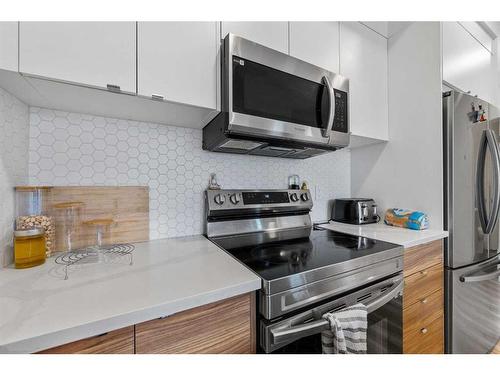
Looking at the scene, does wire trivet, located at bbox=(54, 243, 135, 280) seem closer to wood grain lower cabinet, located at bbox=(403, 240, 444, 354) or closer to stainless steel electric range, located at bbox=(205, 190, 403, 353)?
stainless steel electric range, located at bbox=(205, 190, 403, 353)

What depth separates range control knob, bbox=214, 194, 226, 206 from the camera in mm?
1233

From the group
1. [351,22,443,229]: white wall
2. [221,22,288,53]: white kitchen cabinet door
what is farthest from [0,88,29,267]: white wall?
[351,22,443,229]: white wall

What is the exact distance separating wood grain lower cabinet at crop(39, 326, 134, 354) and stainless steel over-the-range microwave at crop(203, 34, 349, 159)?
0.75m

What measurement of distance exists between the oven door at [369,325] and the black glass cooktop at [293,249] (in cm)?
14

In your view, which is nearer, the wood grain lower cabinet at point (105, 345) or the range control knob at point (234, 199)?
the wood grain lower cabinet at point (105, 345)

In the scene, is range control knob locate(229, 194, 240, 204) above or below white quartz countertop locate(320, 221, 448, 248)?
above

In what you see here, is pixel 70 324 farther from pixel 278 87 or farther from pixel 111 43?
pixel 278 87

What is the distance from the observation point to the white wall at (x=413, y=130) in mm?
1388

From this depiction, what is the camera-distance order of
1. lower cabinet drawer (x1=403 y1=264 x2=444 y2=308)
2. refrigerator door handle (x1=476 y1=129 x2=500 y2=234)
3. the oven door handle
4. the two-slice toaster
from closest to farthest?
the oven door handle
lower cabinet drawer (x1=403 y1=264 x2=444 y2=308)
refrigerator door handle (x1=476 y1=129 x2=500 y2=234)
the two-slice toaster

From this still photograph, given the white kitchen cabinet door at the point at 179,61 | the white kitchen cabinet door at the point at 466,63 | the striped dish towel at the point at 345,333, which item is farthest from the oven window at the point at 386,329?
the white kitchen cabinet door at the point at 466,63

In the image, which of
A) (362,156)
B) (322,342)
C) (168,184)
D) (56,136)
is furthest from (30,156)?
(362,156)

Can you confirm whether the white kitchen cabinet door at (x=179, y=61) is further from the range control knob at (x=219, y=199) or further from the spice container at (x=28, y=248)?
the spice container at (x=28, y=248)

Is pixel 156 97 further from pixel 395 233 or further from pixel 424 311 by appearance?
pixel 424 311

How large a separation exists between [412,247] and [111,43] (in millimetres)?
1592
